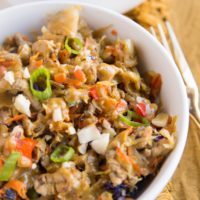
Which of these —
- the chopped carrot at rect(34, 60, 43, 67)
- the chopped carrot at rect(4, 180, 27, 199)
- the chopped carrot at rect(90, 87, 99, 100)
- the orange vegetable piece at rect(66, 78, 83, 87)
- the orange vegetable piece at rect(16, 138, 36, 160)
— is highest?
the chopped carrot at rect(34, 60, 43, 67)

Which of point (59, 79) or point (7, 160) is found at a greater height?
point (59, 79)

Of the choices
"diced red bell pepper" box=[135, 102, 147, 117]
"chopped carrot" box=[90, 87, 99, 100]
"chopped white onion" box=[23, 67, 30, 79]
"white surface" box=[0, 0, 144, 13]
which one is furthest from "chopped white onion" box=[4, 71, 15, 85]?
"white surface" box=[0, 0, 144, 13]

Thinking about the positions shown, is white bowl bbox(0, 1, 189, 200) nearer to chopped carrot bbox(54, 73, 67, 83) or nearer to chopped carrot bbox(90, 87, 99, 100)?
chopped carrot bbox(90, 87, 99, 100)

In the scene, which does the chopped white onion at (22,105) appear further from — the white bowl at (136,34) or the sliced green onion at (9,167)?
the white bowl at (136,34)

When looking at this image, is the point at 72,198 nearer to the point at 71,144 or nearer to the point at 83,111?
the point at 71,144

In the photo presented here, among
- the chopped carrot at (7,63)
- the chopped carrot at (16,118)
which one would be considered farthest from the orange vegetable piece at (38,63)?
the chopped carrot at (16,118)

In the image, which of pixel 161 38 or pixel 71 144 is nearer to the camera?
pixel 71 144

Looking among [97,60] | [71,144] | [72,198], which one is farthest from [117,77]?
[72,198]
